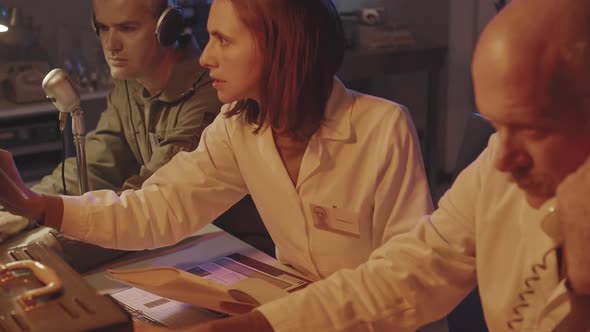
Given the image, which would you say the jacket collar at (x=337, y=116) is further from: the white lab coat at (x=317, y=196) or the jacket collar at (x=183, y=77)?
the jacket collar at (x=183, y=77)

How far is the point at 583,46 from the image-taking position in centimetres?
87

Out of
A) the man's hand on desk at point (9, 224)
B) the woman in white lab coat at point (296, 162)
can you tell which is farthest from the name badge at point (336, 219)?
the man's hand on desk at point (9, 224)

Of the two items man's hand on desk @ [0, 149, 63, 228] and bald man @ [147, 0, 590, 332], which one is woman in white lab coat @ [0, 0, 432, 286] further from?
bald man @ [147, 0, 590, 332]

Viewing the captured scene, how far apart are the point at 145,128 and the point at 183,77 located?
0.20 metres

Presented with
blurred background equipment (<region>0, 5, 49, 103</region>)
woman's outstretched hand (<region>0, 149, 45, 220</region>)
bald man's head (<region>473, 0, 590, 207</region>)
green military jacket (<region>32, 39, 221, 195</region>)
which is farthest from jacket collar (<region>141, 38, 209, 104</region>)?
blurred background equipment (<region>0, 5, 49, 103</region>)

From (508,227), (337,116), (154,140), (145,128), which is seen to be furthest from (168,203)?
(508,227)

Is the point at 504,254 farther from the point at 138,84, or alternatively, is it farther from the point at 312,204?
the point at 138,84

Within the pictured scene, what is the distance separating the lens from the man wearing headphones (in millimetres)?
2111

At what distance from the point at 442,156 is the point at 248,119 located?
313 centimetres

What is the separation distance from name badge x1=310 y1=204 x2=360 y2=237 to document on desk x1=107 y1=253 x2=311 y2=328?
4.8 inches

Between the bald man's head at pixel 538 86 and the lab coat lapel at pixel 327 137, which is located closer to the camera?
the bald man's head at pixel 538 86

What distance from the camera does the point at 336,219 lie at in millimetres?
1590

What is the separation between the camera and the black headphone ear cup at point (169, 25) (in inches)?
81.5

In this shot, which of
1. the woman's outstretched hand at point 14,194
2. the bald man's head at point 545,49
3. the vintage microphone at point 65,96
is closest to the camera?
the bald man's head at point 545,49
